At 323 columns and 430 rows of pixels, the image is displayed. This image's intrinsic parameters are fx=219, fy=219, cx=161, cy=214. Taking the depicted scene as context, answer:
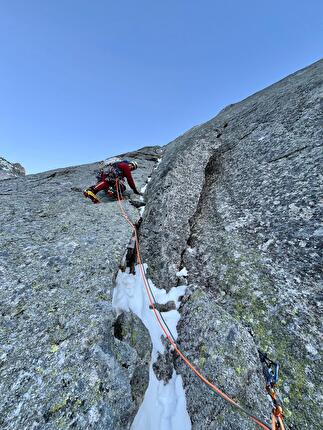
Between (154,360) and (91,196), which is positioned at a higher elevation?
(91,196)

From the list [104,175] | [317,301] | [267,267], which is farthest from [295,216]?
[104,175]

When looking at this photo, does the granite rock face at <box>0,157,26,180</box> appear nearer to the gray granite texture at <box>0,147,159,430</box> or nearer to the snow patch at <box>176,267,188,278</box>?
the gray granite texture at <box>0,147,159,430</box>

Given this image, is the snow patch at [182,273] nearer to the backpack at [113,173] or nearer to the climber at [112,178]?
the climber at [112,178]

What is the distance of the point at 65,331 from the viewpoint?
5.45 meters

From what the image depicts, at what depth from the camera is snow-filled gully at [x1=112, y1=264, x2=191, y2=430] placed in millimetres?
5152

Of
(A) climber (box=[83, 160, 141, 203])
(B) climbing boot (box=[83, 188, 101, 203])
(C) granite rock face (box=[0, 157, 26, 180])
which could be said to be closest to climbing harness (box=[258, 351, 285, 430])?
(B) climbing boot (box=[83, 188, 101, 203])

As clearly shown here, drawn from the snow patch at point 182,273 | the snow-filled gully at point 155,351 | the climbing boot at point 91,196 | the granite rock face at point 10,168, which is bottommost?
the snow-filled gully at point 155,351

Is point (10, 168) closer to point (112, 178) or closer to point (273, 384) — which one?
point (112, 178)

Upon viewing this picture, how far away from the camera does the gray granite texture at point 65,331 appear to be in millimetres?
4293

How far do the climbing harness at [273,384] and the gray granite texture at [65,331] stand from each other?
2963 millimetres

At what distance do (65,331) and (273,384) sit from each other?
4.97m

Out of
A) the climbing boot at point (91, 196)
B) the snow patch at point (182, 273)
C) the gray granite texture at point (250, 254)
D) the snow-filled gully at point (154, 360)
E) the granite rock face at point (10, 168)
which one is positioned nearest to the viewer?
the gray granite texture at point (250, 254)

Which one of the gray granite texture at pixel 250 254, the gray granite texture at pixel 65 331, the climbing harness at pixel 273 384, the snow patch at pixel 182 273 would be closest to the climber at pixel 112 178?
the gray granite texture at pixel 250 254

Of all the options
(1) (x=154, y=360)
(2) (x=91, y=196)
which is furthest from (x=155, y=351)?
(2) (x=91, y=196)
